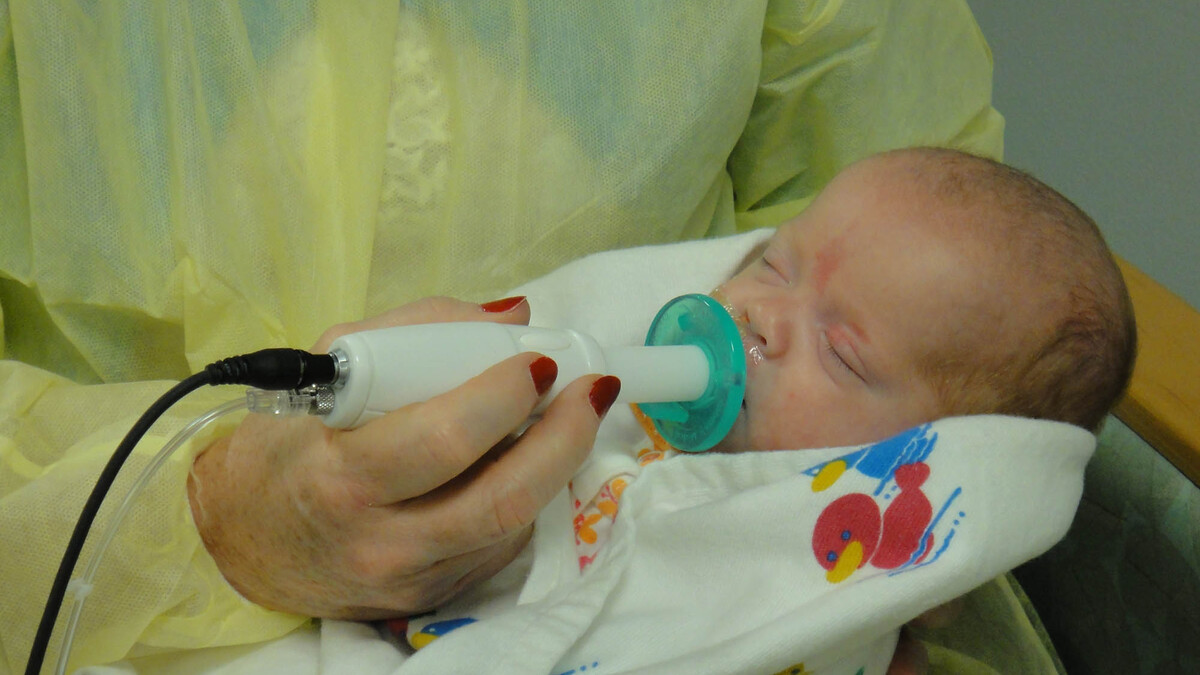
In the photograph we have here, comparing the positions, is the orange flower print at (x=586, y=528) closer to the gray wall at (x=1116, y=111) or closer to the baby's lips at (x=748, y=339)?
the baby's lips at (x=748, y=339)

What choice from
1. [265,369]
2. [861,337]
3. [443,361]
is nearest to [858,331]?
[861,337]

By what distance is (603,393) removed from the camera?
0.69 metres

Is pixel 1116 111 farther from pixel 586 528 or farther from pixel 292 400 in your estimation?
pixel 292 400

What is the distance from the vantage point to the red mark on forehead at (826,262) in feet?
2.87

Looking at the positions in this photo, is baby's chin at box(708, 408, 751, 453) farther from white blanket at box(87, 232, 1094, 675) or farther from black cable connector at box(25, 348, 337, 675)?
black cable connector at box(25, 348, 337, 675)

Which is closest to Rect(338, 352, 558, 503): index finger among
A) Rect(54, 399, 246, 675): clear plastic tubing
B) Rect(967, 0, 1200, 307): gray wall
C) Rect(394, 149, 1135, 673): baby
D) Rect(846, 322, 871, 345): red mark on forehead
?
Rect(54, 399, 246, 675): clear plastic tubing

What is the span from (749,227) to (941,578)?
2.06 feet

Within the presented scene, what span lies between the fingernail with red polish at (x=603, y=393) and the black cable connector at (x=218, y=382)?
0.58 ft

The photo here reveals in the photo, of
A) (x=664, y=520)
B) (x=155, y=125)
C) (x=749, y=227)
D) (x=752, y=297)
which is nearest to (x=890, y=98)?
(x=749, y=227)

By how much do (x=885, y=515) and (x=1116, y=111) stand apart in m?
1.38

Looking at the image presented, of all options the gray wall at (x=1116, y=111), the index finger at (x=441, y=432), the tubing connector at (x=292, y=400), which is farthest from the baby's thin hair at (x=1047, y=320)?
Result: the gray wall at (x=1116, y=111)

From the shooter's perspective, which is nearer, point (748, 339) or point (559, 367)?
point (559, 367)

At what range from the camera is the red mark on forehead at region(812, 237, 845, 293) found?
876mm

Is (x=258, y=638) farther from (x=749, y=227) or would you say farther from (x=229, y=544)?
(x=749, y=227)
